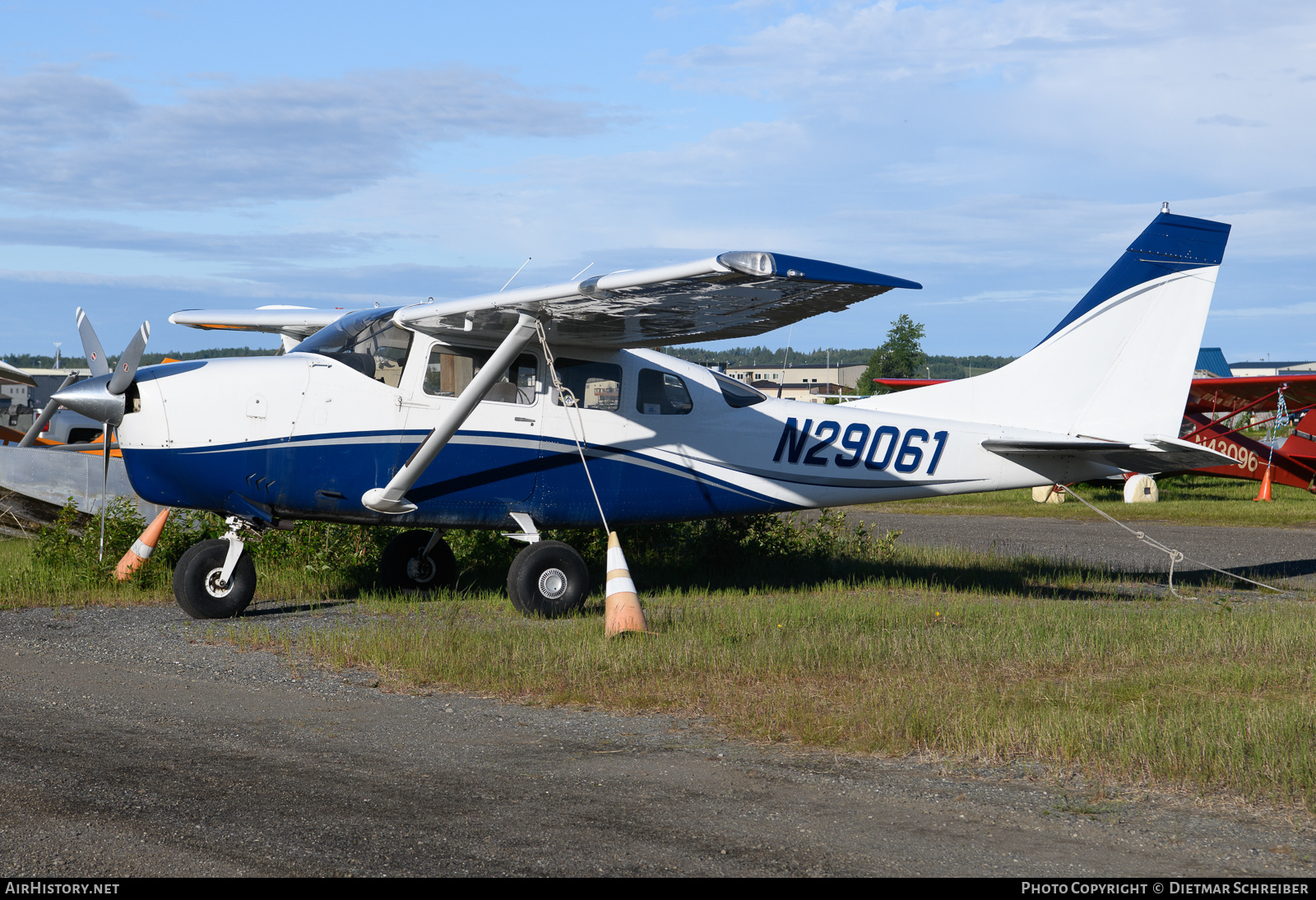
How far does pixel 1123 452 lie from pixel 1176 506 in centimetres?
1535

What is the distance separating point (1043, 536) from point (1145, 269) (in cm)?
835

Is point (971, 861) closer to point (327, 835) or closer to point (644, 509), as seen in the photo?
point (327, 835)

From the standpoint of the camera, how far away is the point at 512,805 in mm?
3951

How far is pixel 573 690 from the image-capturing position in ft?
20.1

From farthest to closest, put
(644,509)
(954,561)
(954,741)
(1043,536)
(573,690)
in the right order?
(1043,536) → (954,561) → (644,509) → (573,690) → (954,741)

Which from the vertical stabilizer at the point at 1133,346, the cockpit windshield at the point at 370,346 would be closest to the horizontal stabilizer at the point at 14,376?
the cockpit windshield at the point at 370,346

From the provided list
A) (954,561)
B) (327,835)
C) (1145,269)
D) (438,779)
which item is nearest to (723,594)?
(954,561)

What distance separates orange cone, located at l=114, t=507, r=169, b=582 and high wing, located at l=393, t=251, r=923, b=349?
3.33m

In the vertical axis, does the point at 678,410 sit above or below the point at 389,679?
above

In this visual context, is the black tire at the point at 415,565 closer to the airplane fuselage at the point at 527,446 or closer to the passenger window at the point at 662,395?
the airplane fuselage at the point at 527,446

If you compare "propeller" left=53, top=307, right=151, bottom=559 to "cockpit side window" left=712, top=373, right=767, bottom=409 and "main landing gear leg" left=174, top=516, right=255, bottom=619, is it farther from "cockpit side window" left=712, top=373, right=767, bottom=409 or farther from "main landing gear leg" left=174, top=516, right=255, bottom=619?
"cockpit side window" left=712, top=373, right=767, bottom=409

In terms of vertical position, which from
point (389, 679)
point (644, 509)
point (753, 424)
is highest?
point (753, 424)

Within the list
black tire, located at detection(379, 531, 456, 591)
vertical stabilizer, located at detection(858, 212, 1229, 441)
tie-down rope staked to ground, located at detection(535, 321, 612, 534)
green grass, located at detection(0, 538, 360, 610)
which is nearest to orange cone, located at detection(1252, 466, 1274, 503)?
vertical stabilizer, located at detection(858, 212, 1229, 441)

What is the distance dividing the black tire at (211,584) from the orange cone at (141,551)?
66.0 inches
